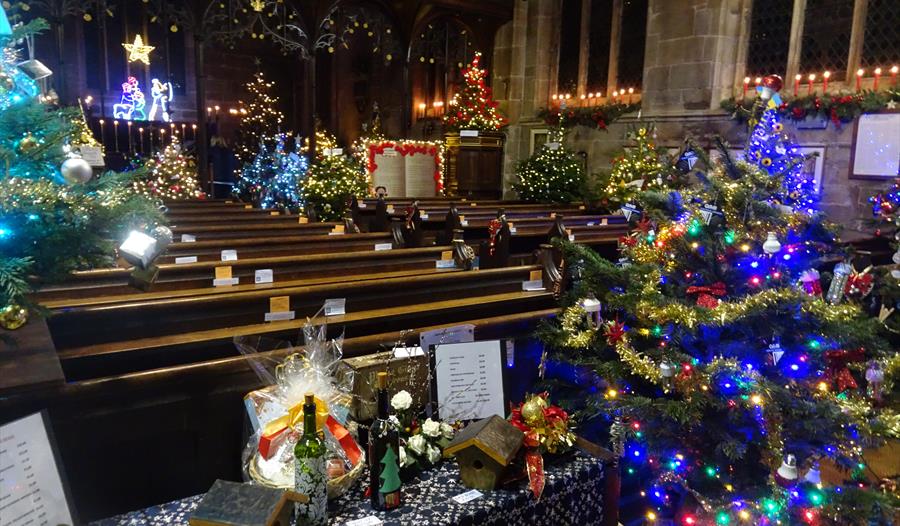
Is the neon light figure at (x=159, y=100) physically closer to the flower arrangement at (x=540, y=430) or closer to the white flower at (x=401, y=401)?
the white flower at (x=401, y=401)

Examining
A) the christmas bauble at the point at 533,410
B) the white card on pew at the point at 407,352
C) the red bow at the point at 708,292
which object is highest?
the red bow at the point at 708,292

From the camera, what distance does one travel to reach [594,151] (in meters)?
9.80

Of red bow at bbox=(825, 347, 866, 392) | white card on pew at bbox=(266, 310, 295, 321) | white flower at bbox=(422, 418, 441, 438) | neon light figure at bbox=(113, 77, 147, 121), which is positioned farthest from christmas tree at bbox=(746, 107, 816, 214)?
neon light figure at bbox=(113, 77, 147, 121)

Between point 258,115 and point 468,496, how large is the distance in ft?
41.9

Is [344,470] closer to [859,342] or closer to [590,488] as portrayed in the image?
[590,488]

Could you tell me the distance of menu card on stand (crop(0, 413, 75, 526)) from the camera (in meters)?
1.45

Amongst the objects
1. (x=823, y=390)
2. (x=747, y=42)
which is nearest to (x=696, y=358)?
(x=823, y=390)

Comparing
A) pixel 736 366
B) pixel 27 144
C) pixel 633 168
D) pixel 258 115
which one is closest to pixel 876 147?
pixel 633 168

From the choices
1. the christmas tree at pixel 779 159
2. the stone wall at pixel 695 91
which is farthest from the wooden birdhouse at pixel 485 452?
the stone wall at pixel 695 91

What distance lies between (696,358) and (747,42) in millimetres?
6978

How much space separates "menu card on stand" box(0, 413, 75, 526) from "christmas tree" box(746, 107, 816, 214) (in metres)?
2.78

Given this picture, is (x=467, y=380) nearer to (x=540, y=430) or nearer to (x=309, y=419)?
(x=540, y=430)

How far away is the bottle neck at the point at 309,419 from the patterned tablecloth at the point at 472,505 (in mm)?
272

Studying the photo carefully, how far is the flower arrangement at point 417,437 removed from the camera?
78.0 inches
